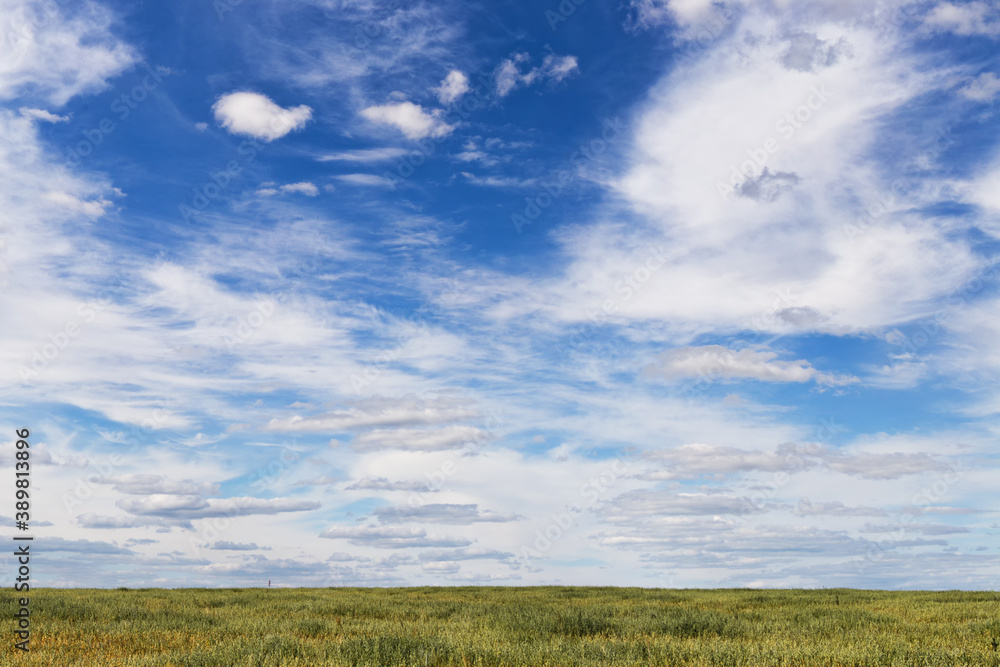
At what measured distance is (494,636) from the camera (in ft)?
37.9

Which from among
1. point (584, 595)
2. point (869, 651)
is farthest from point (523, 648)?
point (584, 595)

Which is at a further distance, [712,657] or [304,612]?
[304,612]

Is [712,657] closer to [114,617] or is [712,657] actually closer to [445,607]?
[445,607]

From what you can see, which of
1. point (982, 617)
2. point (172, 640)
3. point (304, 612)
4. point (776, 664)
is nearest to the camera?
point (776, 664)

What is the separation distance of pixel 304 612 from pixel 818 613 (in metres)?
13.5

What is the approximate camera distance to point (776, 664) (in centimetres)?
890

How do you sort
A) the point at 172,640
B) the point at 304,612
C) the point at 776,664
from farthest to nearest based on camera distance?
1. the point at 304,612
2. the point at 172,640
3. the point at 776,664

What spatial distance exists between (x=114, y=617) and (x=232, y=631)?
5.35 metres

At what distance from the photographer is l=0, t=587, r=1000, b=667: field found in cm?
944

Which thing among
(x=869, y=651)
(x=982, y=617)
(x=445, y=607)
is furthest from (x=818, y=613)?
(x=445, y=607)

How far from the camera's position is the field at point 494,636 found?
944cm

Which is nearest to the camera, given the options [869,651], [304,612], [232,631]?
[869,651]

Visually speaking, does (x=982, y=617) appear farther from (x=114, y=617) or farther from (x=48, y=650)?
(x=114, y=617)

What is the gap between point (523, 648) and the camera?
33.3 feet
